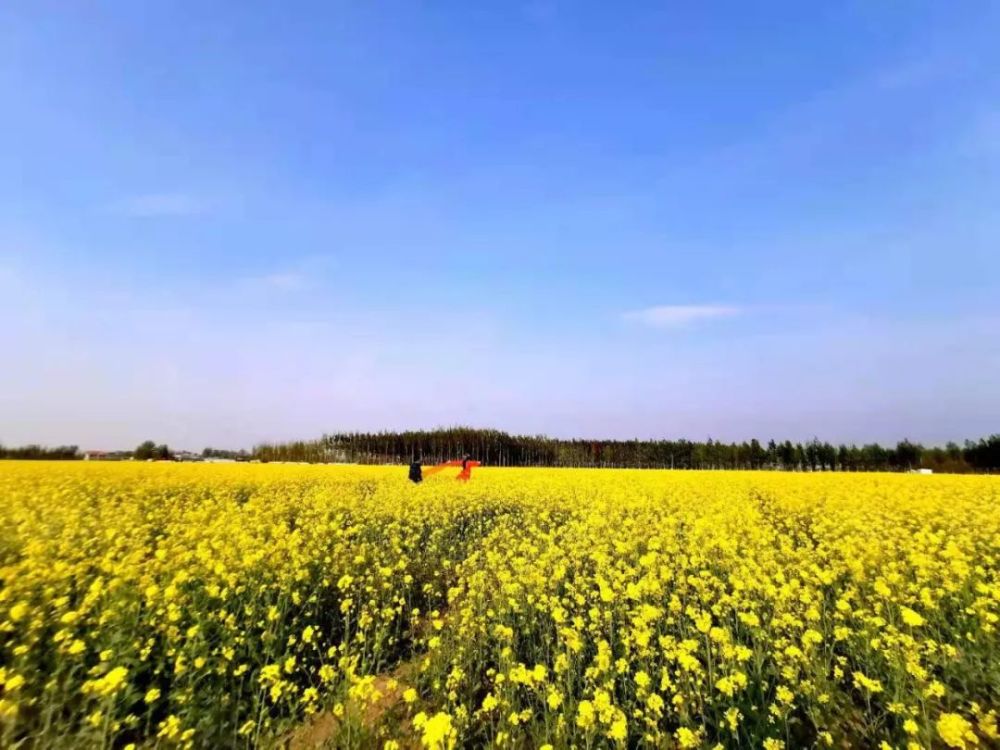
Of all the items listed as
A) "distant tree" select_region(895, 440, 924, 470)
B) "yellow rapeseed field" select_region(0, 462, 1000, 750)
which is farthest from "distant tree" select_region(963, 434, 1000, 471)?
"yellow rapeseed field" select_region(0, 462, 1000, 750)

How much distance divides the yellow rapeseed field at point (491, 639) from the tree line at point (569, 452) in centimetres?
5627

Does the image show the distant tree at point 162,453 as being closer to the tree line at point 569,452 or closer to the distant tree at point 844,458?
the tree line at point 569,452

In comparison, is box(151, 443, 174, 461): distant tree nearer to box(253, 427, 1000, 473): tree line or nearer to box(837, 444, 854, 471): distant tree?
box(253, 427, 1000, 473): tree line

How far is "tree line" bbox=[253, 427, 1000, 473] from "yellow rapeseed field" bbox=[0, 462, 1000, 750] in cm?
5627

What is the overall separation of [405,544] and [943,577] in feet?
24.6

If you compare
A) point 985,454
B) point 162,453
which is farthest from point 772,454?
point 162,453

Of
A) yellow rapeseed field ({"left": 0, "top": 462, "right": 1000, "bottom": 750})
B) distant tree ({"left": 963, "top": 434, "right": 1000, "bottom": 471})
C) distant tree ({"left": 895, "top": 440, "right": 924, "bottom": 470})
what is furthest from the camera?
distant tree ({"left": 895, "top": 440, "right": 924, "bottom": 470})

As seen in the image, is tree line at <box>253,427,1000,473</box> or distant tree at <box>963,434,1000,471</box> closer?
distant tree at <box>963,434,1000,471</box>

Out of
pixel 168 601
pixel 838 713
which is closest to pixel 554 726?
pixel 838 713

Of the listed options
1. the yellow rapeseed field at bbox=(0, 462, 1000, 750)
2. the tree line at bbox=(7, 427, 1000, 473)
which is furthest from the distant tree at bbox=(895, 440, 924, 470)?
the yellow rapeseed field at bbox=(0, 462, 1000, 750)

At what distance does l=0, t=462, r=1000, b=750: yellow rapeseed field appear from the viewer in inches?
151

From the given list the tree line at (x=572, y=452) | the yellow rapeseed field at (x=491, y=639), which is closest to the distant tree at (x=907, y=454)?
the tree line at (x=572, y=452)

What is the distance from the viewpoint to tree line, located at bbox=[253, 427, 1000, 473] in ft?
202

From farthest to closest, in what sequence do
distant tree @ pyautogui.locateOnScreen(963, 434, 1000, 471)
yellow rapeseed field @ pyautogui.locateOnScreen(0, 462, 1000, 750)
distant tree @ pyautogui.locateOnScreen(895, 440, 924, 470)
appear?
1. distant tree @ pyautogui.locateOnScreen(895, 440, 924, 470)
2. distant tree @ pyautogui.locateOnScreen(963, 434, 1000, 471)
3. yellow rapeseed field @ pyautogui.locateOnScreen(0, 462, 1000, 750)
